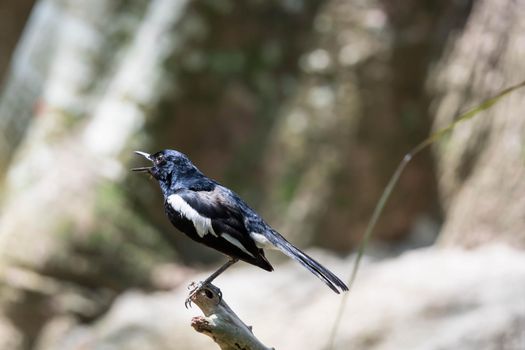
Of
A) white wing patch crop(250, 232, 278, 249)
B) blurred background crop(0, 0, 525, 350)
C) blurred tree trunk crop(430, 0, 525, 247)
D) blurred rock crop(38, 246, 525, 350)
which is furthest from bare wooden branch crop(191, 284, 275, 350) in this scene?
blurred tree trunk crop(430, 0, 525, 247)

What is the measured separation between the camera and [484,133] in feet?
24.5

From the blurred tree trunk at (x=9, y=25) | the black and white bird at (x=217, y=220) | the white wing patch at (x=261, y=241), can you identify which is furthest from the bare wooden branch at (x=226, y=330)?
the blurred tree trunk at (x=9, y=25)

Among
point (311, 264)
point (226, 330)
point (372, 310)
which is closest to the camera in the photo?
point (226, 330)

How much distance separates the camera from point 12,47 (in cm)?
828

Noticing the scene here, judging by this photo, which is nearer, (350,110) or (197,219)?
(197,219)

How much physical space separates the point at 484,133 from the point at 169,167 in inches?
178

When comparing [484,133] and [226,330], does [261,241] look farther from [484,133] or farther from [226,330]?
[484,133]

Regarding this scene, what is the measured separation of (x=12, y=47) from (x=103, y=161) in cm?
187

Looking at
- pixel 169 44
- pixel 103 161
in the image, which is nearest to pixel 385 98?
pixel 169 44

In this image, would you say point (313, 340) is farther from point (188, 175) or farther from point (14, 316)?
point (14, 316)

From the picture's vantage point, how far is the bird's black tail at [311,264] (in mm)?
2971

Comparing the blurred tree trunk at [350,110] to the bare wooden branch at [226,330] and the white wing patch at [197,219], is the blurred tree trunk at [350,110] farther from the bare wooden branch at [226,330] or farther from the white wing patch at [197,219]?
the bare wooden branch at [226,330]

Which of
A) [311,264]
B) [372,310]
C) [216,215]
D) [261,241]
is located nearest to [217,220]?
[216,215]

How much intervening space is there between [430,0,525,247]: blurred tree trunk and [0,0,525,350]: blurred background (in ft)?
0.06
